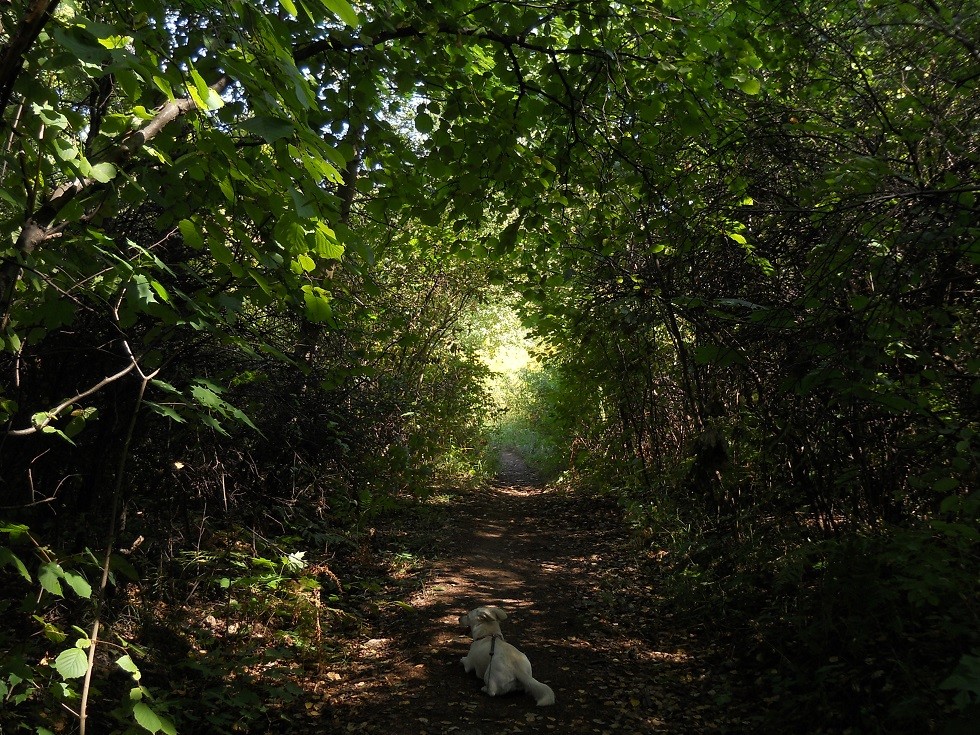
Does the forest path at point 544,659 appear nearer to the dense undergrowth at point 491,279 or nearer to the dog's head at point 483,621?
the dog's head at point 483,621

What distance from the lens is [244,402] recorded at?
5.45 m

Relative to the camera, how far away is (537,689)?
13.4 feet

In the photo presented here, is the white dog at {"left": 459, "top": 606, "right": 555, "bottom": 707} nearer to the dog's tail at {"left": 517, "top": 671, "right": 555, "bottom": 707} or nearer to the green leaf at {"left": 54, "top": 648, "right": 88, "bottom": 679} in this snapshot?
the dog's tail at {"left": 517, "top": 671, "right": 555, "bottom": 707}

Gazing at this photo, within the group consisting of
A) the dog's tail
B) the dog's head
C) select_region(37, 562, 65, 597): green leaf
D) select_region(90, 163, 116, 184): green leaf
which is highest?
select_region(90, 163, 116, 184): green leaf

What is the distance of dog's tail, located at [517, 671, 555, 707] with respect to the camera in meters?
4.04

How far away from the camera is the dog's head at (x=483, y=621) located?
461 cm

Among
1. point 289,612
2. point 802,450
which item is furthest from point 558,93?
point 289,612

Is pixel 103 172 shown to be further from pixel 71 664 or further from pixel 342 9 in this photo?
pixel 71 664

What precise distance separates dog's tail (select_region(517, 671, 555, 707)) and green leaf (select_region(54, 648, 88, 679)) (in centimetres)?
268

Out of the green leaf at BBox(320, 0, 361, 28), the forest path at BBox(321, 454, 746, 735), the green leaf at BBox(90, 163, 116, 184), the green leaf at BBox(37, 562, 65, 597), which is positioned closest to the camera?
the green leaf at BBox(320, 0, 361, 28)

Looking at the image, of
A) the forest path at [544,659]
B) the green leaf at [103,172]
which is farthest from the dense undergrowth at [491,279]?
the forest path at [544,659]

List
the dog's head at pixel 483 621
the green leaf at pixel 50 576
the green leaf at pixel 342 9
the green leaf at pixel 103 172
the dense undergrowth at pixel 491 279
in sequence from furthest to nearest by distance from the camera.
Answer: the dog's head at pixel 483 621 < the dense undergrowth at pixel 491 279 < the green leaf at pixel 103 172 < the green leaf at pixel 50 576 < the green leaf at pixel 342 9

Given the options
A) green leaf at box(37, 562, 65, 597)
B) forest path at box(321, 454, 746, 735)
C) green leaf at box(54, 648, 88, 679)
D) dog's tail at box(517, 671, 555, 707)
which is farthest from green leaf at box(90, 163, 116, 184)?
dog's tail at box(517, 671, 555, 707)

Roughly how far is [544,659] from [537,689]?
68 cm
